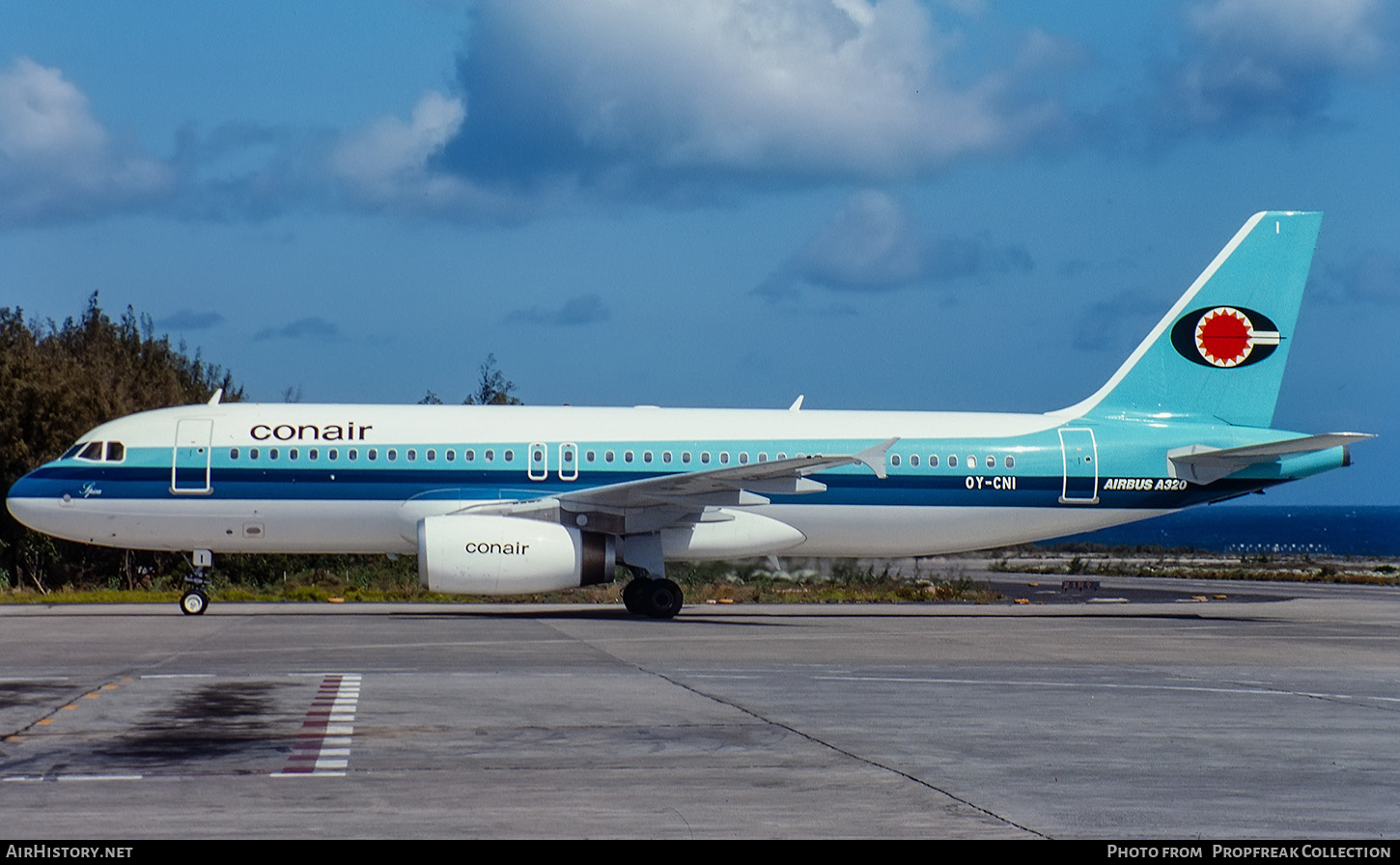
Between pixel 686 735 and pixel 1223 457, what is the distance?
19.5m

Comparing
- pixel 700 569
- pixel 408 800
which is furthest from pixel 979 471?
pixel 408 800

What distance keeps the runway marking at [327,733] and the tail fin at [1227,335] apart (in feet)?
61.7

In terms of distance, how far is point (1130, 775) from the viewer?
9266 millimetres

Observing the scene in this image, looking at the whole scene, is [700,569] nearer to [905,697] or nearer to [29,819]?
[905,697]

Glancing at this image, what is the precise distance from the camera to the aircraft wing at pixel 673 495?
23641mm

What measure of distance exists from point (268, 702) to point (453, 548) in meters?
10.9

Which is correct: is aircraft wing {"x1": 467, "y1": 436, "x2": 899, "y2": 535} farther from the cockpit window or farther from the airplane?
the cockpit window

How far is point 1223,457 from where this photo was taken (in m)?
27.6

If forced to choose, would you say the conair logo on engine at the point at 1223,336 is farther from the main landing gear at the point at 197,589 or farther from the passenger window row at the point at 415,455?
the main landing gear at the point at 197,589

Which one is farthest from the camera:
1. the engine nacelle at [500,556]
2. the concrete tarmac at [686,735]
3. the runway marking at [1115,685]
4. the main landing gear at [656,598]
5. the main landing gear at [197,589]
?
the main landing gear at [656,598]

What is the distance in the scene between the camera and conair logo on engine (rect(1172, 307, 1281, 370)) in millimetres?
28984

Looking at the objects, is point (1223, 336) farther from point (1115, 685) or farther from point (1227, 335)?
point (1115, 685)

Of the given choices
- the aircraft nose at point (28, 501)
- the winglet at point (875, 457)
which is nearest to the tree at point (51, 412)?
the aircraft nose at point (28, 501)

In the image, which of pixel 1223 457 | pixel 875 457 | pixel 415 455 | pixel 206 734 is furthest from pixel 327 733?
pixel 1223 457
